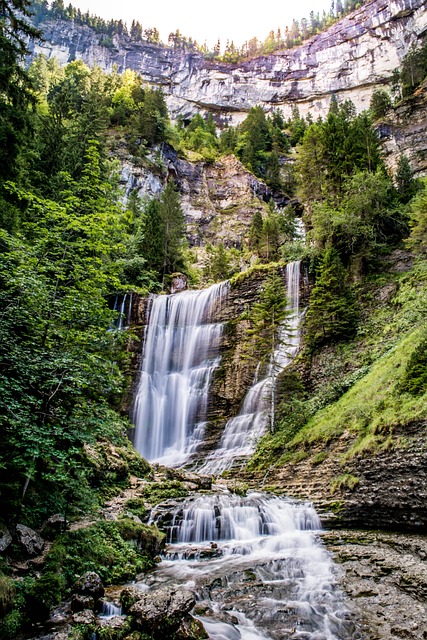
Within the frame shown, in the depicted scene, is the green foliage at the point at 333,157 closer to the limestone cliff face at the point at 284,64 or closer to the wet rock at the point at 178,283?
the wet rock at the point at 178,283

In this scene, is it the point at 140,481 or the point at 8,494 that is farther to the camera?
the point at 140,481

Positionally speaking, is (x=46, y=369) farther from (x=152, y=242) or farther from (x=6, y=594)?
(x=152, y=242)

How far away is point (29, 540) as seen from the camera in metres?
6.19

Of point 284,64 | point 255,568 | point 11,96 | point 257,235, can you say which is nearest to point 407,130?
point 257,235

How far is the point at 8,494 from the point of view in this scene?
647cm

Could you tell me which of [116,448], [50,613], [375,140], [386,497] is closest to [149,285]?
[116,448]

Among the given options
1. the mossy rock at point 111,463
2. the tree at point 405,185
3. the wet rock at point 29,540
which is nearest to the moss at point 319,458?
the mossy rock at point 111,463

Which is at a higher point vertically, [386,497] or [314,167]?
[314,167]

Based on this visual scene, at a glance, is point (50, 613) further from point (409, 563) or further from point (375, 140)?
point (375, 140)

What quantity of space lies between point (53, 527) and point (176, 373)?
58.9ft

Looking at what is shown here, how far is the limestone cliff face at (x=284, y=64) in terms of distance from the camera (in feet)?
237

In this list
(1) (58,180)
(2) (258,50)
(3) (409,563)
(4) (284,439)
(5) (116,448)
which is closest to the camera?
(3) (409,563)

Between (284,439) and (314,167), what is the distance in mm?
21340

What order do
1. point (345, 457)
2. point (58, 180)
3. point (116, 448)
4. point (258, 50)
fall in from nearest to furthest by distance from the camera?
point (345, 457) → point (116, 448) → point (58, 180) → point (258, 50)
